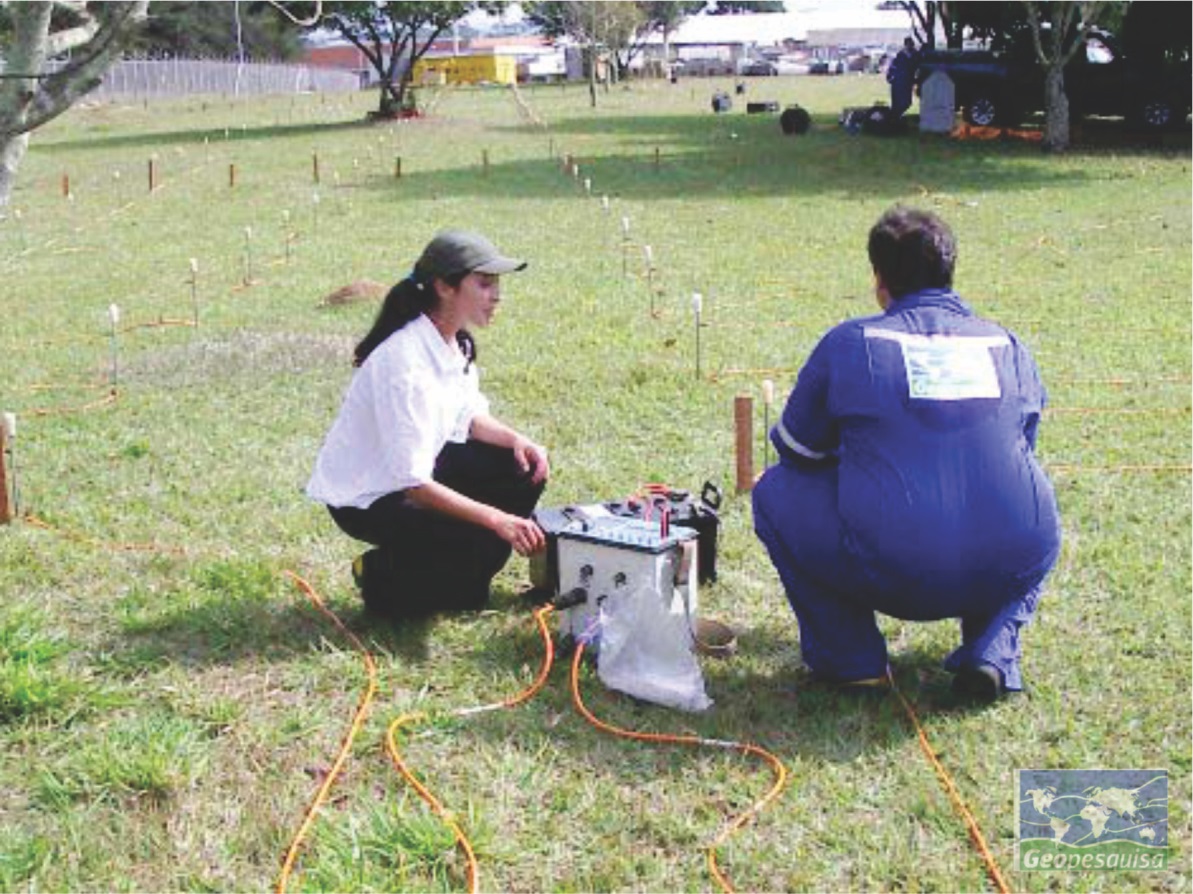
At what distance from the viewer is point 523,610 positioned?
3998mm

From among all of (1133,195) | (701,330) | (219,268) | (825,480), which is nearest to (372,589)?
(825,480)

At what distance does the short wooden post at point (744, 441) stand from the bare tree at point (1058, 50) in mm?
14555

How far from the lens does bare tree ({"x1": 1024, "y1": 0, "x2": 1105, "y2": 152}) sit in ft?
57.9

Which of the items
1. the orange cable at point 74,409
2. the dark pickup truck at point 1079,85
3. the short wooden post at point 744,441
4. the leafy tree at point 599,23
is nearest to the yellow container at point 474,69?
the leafy tree at point 599,23

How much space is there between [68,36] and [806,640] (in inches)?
93.0

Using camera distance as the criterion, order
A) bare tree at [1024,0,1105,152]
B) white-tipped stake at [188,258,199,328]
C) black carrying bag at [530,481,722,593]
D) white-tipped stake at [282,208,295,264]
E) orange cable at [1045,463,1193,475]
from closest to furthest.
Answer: black carrying bag at [530,481,722,593] → orange cable at [1045,463,1193,475] → white-tipped stake at [188,258,199,328] → white-tipped stake at [282,208,295,264] → bare tree at [1024,0,1105,152]

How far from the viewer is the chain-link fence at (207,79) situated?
40.1 meters

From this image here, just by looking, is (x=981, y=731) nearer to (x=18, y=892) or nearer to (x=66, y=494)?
(x=18, y=892)

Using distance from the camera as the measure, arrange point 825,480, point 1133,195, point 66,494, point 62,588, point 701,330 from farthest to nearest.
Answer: point 1133,195 → point 701,330 → point 66,494 → point 62,588 → point 825,480

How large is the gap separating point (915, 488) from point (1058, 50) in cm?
1670

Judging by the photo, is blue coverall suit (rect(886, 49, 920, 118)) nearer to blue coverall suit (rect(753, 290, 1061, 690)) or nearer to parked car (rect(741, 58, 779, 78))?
blue coverall suit (rect(753, 290, 1061, 690))

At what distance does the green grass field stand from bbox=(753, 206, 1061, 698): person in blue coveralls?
0.21 m

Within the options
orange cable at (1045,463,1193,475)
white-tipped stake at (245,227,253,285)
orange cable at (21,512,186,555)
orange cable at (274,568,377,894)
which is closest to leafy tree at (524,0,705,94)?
white-tipped stake at (245,227,253,285)

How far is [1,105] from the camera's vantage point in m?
3.12
